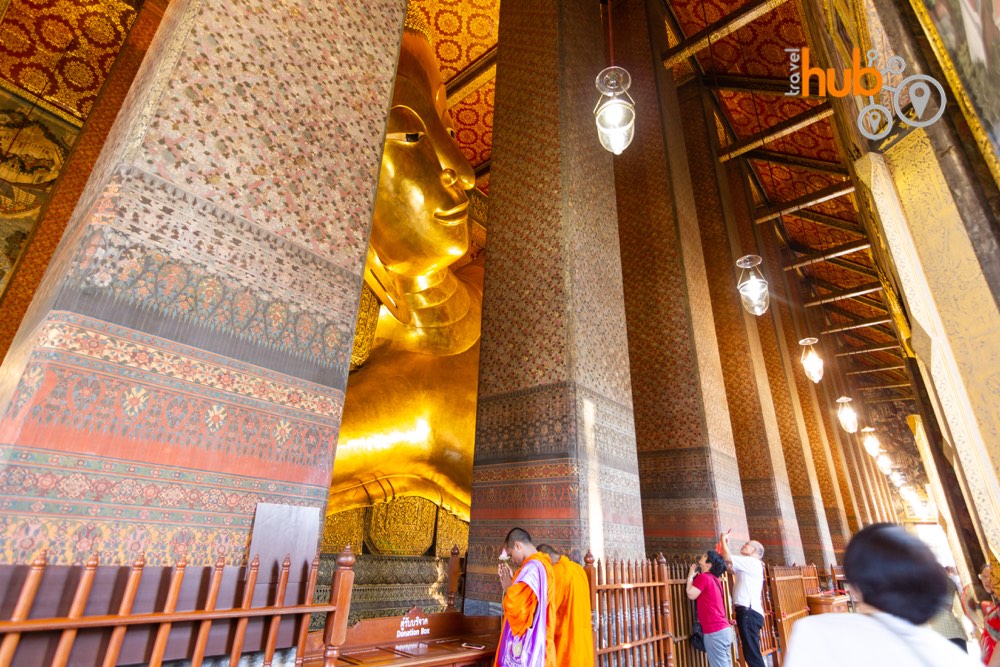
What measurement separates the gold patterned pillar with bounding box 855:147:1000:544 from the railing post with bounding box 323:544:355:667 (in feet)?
6.03

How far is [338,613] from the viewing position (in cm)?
148

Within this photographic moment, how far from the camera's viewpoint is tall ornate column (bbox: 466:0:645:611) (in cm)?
286

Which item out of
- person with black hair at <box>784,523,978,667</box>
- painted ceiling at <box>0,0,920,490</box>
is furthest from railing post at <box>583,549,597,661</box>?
painted ceiling at <box>0,0,920,490</box>

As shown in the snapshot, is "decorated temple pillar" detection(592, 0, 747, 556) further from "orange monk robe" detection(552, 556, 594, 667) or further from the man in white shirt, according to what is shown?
"orange monk robe" detection(552, 556, 594, 667)

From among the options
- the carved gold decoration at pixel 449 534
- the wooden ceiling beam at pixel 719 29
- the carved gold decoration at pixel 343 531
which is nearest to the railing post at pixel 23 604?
the carved gold decoration at pixel 343 531

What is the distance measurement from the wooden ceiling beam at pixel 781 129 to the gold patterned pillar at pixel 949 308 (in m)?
6.55

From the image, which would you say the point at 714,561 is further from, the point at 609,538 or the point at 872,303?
the point at 872,303

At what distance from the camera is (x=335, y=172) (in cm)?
202

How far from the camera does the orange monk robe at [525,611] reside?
184 cm

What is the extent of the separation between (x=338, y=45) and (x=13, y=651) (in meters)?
2.17

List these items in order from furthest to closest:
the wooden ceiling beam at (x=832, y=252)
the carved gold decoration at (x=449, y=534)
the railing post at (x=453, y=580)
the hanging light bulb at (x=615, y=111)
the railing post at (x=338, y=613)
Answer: the wooden ceiling beam at (x=832, y=252) → the carved gold decoration at (x=449, y=534) → the railing post at (x=453, y=580) → the hanging light bulb at (x=615, y=111) → the railing post at (x=338, y=613)

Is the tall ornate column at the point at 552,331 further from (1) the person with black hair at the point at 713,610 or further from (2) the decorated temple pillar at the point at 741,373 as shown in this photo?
(2) the decorated temple pillar at the point at 741,373

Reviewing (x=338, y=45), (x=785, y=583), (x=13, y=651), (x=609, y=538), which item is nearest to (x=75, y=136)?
(x=338, y=45)

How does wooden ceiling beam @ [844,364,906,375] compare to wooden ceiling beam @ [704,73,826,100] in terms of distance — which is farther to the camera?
wooden ceiling beam @ [844,364,906,375]
